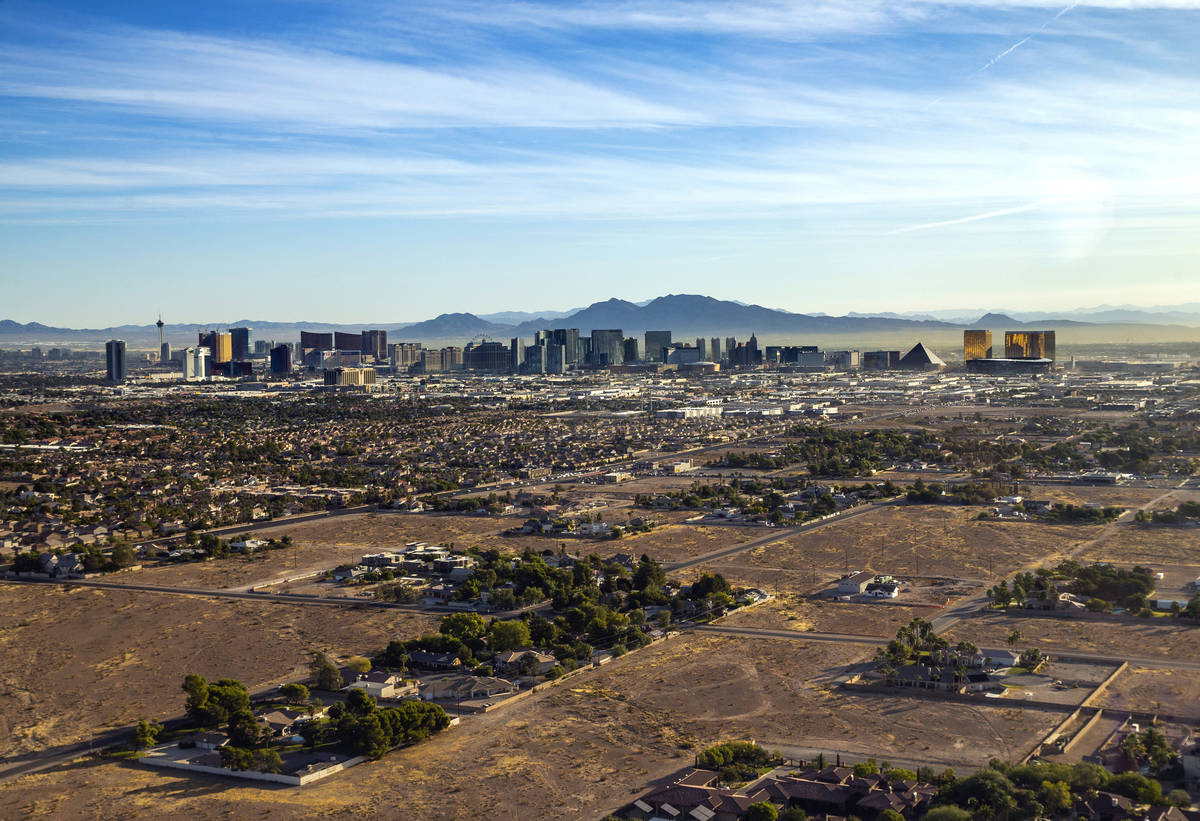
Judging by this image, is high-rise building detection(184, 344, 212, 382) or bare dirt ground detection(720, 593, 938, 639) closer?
bare dirt ground detection(720, 593, 938, 639)

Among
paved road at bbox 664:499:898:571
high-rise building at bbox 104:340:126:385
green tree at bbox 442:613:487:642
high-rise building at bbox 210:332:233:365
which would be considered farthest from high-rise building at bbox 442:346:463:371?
green tree at bbox 442:613:487:642

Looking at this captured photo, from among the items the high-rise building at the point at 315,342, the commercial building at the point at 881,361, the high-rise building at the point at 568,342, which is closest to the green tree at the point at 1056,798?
the commercial building at the point at 881,361

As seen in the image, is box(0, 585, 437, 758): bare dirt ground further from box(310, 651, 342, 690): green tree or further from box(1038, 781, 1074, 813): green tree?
box(1038, 781, 1074, 813): green tree

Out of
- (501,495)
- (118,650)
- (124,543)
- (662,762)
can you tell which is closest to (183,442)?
(501,495)

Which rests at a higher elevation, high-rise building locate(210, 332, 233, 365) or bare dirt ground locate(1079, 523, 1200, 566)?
high-rise building locate(210, 332, 233, 365)

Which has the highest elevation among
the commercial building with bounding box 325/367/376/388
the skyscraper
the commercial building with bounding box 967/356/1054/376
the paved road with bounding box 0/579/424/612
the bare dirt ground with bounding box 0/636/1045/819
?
the skyscraper

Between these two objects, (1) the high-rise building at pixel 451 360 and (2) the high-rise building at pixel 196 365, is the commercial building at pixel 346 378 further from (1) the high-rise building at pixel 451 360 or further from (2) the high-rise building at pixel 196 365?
(1) the high-rise building at pixel 451 360
